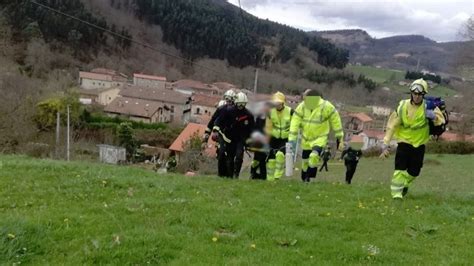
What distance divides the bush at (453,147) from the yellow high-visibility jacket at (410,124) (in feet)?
149

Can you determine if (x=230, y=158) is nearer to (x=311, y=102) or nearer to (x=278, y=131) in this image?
(x=278, y=131)

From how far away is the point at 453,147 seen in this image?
5253 centimetres

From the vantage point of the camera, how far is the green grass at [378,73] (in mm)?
115600

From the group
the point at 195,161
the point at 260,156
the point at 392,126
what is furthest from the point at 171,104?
the point at 392,126

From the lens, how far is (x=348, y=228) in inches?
309

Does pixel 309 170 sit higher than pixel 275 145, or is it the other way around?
pixel 275 145

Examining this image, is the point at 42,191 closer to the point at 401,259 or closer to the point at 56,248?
the point at 56,248

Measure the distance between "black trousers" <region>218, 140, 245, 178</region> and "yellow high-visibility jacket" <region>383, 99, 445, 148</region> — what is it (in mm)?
4289

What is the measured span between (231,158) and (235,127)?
95cm

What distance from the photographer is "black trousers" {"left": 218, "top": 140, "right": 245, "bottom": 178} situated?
13469mm

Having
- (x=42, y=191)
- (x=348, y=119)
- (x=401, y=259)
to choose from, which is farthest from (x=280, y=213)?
(x=348, y=119)

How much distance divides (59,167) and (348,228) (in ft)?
25.3

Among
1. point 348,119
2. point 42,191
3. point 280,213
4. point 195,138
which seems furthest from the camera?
point 348,119

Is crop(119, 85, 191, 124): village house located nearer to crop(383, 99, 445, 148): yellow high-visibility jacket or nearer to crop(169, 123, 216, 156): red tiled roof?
crop(169, 123, 216, 156): red tiled roof
